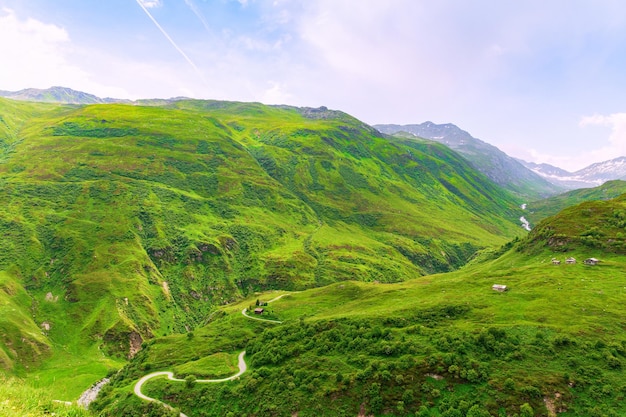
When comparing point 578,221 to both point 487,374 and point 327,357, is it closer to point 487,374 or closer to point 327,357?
point 487,374

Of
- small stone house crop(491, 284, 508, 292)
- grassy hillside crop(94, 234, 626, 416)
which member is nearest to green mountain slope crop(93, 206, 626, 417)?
grassy hillside crop(94, 234, 626, 416)

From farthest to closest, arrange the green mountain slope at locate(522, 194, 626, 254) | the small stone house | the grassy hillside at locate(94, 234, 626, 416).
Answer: the green mountain slope at locate(522, 194, 626, 254)
the small stone house
the grassy hillside at locate(94, 234, 626, 416)

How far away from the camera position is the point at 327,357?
89.1m

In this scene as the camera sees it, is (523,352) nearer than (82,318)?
Yes

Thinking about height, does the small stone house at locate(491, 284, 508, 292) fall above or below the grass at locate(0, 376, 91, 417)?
below

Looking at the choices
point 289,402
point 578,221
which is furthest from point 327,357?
point 578,221

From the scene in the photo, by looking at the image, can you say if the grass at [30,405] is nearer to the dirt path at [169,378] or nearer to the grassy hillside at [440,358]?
the grassy hillside at [440,358]

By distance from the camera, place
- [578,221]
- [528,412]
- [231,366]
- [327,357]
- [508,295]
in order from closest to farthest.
A: [528,412]
[327,357]
[231,366]
[508,295]
[578,221]

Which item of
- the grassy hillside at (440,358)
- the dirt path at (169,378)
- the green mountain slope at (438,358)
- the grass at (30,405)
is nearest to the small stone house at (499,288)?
the grassy hillside at (440,358)

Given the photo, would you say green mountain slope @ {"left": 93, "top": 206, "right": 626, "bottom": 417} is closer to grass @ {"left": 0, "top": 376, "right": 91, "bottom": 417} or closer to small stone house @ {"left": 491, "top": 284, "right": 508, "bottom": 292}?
small stone house @ {"left": 491, "top": 284, "right": 508, "bottom": 292}

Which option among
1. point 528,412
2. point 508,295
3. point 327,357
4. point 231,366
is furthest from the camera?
point 508,295

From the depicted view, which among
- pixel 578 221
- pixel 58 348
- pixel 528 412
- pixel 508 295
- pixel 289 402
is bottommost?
pixel 58 348

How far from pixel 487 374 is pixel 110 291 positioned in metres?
184

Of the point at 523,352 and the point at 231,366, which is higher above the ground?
the point at 523,352
